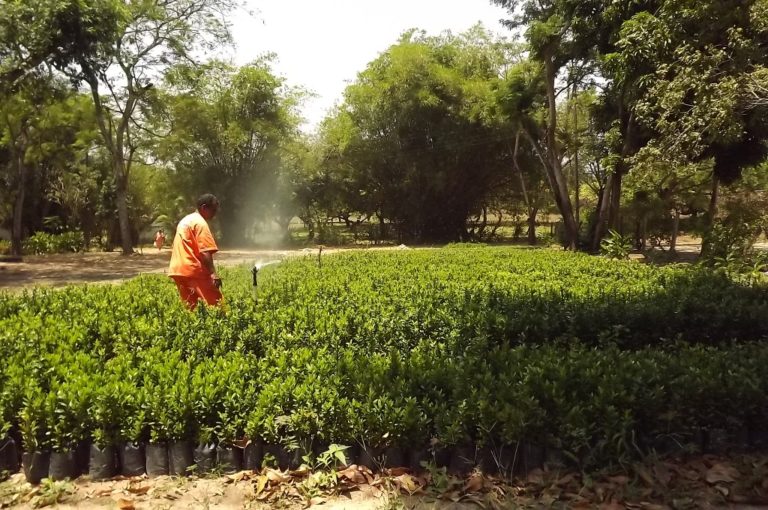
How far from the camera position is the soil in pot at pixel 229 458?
3.41 m

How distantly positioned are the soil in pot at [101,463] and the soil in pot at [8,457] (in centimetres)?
59

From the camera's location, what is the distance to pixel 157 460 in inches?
136

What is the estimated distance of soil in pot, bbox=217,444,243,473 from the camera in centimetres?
341

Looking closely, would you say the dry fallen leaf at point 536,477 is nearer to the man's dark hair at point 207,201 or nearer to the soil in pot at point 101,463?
the soil in pot at point 101,463

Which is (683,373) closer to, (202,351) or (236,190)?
(202,351)

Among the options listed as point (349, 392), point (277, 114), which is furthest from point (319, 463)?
point (277, 114)

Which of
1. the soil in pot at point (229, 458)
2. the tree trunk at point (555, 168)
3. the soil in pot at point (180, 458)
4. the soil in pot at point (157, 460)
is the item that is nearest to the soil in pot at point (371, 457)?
the soil in pot at point (229, 458)

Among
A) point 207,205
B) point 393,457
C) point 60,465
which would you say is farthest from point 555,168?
point 60,465

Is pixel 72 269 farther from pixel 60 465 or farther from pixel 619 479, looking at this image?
pixel 619 479

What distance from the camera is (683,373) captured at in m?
3.82

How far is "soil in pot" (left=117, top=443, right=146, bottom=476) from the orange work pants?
2586mm

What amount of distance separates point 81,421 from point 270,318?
7.30 ft

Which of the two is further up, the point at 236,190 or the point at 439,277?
the point at 236,190

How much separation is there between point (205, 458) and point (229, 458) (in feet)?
0.50
